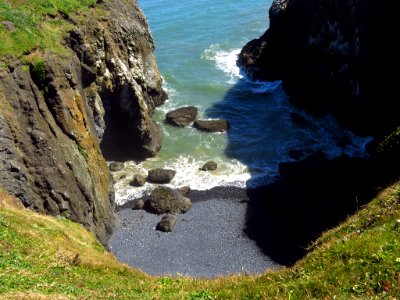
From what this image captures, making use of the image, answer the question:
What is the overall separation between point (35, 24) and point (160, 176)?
68.8 ft

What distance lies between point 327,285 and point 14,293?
1014 centimetres

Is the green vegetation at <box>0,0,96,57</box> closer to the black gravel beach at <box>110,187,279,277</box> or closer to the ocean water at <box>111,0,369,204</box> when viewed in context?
the ocean water at <box>111,0,369,204</box>

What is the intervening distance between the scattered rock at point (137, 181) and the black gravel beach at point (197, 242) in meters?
3.82

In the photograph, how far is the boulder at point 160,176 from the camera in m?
50.6

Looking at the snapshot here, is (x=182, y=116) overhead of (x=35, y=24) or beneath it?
beneath

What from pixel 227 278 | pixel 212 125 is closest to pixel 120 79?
pixel 212 125

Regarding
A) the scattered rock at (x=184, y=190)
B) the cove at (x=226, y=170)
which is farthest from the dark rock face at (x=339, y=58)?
the scattered rock at (x=184, y=190)

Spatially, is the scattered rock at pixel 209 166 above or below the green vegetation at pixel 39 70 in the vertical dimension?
below

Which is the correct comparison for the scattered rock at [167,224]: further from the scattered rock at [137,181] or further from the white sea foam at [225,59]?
the white sea foam at [225,59]

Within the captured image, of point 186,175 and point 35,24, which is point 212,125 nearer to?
point 186,175

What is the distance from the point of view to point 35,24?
4225 centimetres

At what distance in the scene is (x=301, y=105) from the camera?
214 feet

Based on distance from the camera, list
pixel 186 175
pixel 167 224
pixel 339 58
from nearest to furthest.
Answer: pixel 167 224
pixel 186 175
pixel 339 58

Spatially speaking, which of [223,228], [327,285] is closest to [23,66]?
[223,228]
